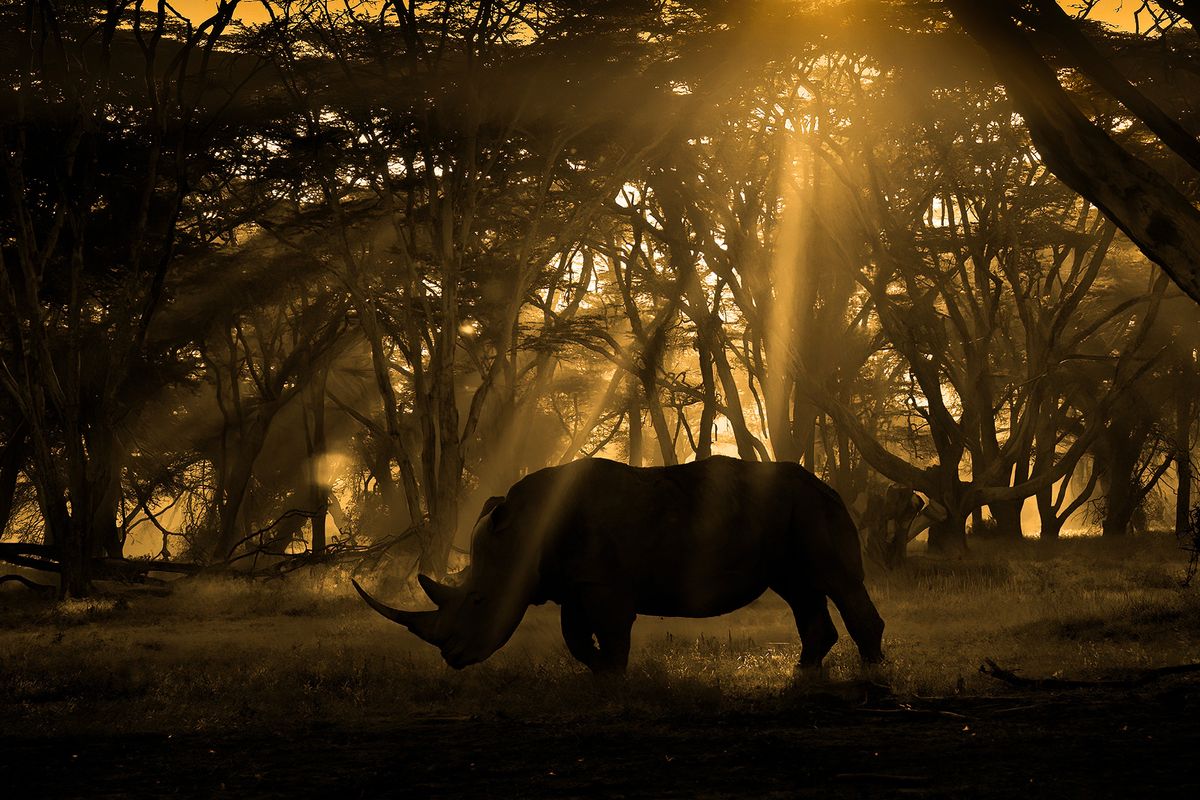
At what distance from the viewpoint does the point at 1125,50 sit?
16609 mm

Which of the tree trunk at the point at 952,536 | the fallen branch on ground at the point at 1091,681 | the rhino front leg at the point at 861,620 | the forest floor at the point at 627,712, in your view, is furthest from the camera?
the tree trunk at the point at 952,536

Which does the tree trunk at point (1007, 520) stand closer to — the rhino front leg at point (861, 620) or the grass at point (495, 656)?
the grass at point (495, 656)

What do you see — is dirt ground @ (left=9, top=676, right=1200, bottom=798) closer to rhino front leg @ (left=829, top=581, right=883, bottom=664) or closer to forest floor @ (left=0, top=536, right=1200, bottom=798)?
forest floor @ (left=0, top=536, right=1200, bottom=798)

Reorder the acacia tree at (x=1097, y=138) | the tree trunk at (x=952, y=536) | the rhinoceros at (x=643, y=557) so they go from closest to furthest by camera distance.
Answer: the acacia tree at (x=1097, y=138) < the rhinoceros at (x=643, y=557) < the tree trunk at (x=952, y=536)

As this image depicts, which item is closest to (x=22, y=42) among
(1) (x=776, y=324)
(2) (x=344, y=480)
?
(1) (x=776, y=324)

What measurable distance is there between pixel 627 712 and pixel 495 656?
10.8 ft

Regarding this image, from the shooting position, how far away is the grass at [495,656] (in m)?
8.35

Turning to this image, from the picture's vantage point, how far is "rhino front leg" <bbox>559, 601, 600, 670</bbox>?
9.30 metres

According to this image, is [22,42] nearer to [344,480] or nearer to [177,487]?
[177,487]

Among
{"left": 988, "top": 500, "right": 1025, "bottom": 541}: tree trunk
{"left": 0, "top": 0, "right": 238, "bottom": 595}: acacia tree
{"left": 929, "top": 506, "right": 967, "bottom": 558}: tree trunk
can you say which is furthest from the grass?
{"left": 988, "top": 500, "right": 1025, "bottom": 541}: tree trunk

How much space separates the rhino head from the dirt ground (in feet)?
2.54

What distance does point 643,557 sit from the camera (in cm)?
930

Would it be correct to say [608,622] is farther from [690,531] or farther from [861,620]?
[861,620]

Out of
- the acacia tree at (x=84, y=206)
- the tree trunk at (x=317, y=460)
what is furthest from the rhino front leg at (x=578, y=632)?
the tree trunk at (x=317, y=460)
